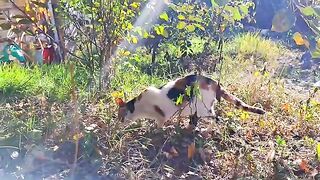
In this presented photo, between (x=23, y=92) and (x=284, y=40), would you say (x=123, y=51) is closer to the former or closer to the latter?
(x=23, y=92)

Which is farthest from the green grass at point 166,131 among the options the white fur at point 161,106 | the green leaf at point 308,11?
the green leaf at point 308,11

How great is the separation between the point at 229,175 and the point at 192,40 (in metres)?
3.59

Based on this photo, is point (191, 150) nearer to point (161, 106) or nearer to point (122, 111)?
point (161, 106)

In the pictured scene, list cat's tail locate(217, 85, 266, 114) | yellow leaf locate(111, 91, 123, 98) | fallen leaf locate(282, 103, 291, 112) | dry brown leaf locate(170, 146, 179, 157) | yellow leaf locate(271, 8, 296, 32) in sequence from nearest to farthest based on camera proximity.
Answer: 1. yellow leaf locate(271, 8, 296, 32)
2. dry brown leaf locate(170, 146, 179, 157)
3. cat's tail locate(217, 85, 266, 114)
4. yellow leaf locate(111, 91, 123, 98)
5. fallen leaf locate(282, 103, 291, 112)

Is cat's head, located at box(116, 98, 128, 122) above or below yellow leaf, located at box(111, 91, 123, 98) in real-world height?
above

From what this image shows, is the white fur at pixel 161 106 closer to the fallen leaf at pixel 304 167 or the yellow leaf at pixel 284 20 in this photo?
the fallen leaf at pixel 304 167

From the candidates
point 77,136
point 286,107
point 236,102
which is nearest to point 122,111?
point 77,136

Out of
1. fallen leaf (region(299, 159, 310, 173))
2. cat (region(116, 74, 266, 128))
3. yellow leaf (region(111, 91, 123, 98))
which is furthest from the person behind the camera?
yellow leaf (region(111, 91, 123, 98))

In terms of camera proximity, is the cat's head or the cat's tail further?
the cat's tail

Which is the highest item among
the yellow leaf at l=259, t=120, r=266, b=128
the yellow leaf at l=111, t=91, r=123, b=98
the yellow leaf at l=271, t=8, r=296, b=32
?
the yellow leaf at l=271, t=8, r=296, b=32

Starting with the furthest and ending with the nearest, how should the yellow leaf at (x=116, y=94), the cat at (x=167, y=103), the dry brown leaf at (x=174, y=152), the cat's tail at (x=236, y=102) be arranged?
the yellow leaf at (x=116, y=94) → the cat's tail at (x=236, y=102) → the cat at (x=167, y=103) → the dry brown leaf at (x=174, y=152)

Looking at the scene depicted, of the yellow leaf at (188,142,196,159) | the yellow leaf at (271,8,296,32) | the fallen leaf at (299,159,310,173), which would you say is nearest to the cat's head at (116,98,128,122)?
the yellow leaf at (188,142,196,159)

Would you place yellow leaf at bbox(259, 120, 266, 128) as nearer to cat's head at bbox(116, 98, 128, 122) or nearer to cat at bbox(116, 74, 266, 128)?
cat at bbox(116, 74, 266, 128)

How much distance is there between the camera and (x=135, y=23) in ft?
14.2
